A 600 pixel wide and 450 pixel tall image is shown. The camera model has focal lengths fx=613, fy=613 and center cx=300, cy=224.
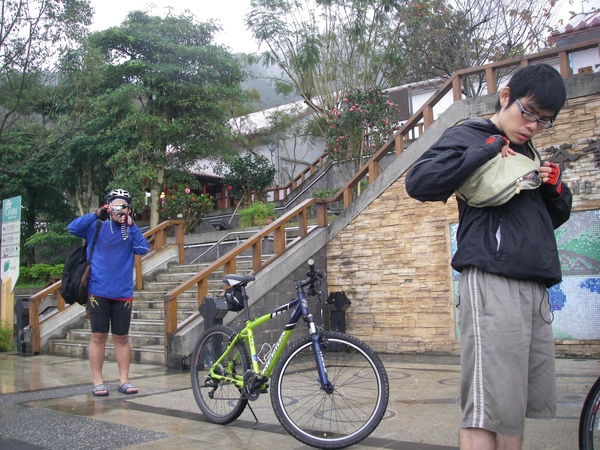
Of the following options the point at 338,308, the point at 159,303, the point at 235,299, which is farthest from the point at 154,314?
the point at 235,299

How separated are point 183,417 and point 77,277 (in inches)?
70.3

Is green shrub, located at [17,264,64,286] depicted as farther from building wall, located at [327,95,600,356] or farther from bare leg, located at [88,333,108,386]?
bare leg, located at [88,333,108,386]

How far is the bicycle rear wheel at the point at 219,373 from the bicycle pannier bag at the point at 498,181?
8.41ft

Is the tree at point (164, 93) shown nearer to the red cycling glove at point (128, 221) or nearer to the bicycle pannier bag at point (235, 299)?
the red cycling glove at point (128, 221)

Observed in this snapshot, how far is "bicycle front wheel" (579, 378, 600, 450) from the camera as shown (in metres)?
2.42

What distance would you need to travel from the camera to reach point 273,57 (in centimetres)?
2128

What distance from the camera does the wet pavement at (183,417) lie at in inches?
157

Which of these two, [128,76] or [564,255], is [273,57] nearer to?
[128,76]

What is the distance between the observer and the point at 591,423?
2.44 metres

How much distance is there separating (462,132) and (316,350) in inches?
75.8

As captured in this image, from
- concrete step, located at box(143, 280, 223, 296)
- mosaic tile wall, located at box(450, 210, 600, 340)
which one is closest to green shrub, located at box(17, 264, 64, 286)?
concrete step, located at box(143, 280, 223, 296)

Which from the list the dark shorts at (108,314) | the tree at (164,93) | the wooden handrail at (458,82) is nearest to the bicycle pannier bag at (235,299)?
the dark shorts at (108,314)

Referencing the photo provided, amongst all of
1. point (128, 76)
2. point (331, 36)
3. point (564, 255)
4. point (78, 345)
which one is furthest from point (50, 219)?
point (564, 255)

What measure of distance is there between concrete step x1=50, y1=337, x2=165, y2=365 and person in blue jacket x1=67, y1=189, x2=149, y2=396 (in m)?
2.52
